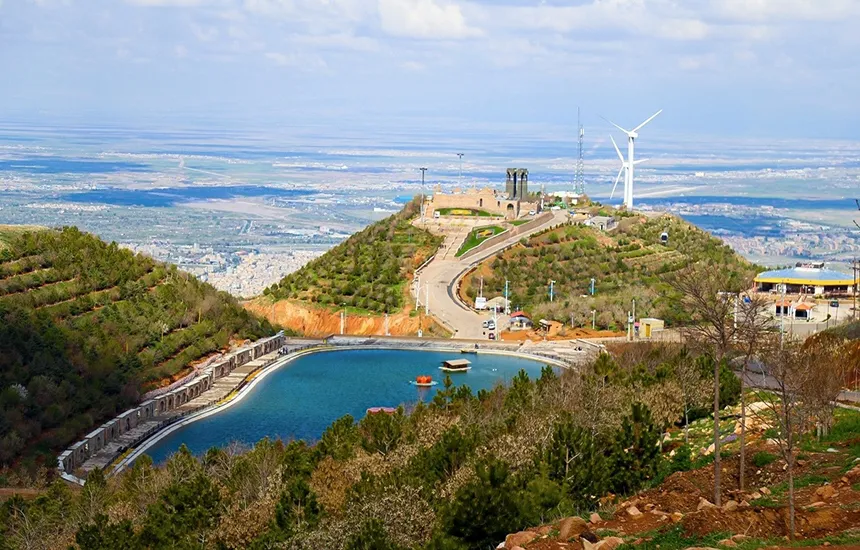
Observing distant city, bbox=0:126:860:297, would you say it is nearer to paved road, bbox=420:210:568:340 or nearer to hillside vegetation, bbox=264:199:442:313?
hillside vegetation, bbox=264:199:442:313

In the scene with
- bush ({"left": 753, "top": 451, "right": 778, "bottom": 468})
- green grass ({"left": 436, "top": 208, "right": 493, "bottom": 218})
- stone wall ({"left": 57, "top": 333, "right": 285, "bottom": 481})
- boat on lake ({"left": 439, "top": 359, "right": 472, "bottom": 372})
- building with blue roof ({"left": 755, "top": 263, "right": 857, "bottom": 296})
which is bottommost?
stone wall ({"left": 57, "top": 333, "right": 285, "bottom": 481})

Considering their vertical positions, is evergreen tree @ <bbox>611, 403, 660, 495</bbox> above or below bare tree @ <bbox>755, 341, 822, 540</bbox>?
below

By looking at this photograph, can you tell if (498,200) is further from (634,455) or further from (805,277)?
(634,455)

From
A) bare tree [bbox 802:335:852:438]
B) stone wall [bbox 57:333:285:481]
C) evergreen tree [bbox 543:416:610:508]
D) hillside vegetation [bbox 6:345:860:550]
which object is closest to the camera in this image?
hillside vegetation [bbox 6:345:860:550]

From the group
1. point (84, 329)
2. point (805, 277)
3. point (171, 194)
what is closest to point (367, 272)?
point (805, 277)

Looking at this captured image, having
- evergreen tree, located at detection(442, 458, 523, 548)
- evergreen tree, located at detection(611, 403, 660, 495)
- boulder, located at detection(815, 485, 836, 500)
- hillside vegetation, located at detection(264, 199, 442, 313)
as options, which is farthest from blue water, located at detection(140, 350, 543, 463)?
boulder, located at detection(815, 485, 836, 500)

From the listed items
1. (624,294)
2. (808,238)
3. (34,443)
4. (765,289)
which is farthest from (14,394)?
(808,238)
